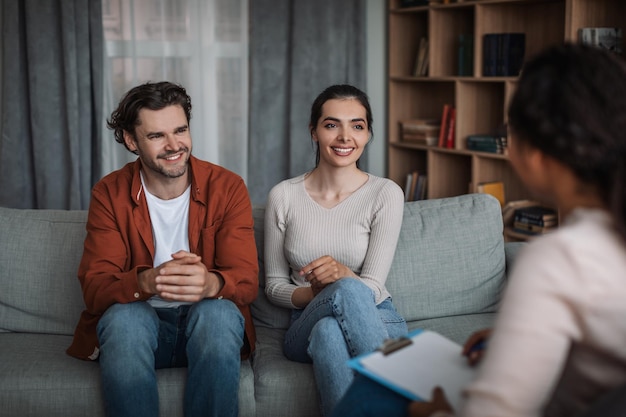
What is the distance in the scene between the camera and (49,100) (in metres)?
4.09

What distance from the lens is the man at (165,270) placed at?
1.88m

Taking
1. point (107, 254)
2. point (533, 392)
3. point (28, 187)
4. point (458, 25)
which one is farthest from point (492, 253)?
point (28, 187)

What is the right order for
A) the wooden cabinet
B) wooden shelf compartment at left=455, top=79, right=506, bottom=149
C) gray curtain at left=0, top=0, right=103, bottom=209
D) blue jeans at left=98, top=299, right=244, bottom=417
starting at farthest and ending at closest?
wooden shelf compartment at left=455, top=79, right=506, bottom=149 < gray curtain at left=0, top=0, right=103, bottom=209 < the wooden cabinet < blue jeans at left=98, top=299, right=244, bottom=417

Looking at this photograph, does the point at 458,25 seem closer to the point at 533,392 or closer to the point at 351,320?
the point at 351,320

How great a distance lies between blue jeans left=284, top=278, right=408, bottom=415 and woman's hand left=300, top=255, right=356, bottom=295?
→ 6cm

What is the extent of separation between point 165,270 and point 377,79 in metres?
3.18

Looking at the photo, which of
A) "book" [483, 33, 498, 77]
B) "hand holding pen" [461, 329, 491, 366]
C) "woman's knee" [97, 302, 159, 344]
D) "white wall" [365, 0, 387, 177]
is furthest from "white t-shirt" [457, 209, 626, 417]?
"white wall" [365, 0, 387, 177]

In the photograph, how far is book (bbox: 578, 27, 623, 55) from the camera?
3.24m

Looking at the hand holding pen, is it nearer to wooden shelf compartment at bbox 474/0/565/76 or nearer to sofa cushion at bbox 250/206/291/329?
sofa cushion at bbox 250/206/291/329

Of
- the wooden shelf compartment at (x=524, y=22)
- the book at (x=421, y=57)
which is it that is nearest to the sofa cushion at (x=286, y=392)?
the wooden shelf compartment at (x=524, y=22)

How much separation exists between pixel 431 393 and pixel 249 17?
3.52 metres

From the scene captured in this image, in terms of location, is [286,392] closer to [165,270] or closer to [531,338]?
[165,270]

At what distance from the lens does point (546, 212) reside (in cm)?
371

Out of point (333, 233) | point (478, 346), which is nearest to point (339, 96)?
point (333, 233)
